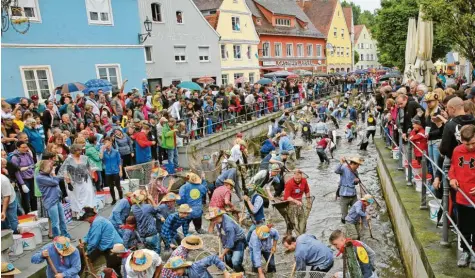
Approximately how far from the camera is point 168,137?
13984 millimetres

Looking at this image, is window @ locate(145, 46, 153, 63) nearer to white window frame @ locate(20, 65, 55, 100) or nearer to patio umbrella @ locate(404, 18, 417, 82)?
white window frame @ locate(20, 65, 55, 100)

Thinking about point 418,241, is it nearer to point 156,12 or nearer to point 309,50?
point 156,12

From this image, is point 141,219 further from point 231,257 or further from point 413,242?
point 413,242

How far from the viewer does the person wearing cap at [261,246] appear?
709 centimetres

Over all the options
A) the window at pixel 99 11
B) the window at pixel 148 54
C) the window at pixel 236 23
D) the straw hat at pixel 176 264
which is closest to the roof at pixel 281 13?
the window at pixel 236 23

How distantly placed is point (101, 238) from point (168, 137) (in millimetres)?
7060

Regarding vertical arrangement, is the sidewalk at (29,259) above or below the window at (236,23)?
below

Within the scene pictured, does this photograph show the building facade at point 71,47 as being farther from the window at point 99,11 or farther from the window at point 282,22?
the window at point 282,22

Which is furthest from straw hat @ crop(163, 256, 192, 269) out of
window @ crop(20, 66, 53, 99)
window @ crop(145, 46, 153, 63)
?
window @ crop(145, 46, 153, 63)

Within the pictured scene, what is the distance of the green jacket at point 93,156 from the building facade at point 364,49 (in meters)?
70.8

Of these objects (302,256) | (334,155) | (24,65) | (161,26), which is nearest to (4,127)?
(302,256)

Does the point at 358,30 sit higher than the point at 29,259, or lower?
higher

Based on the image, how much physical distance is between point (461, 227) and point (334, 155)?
44.1ft

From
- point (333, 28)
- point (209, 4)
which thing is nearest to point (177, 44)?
point (209, 4)
